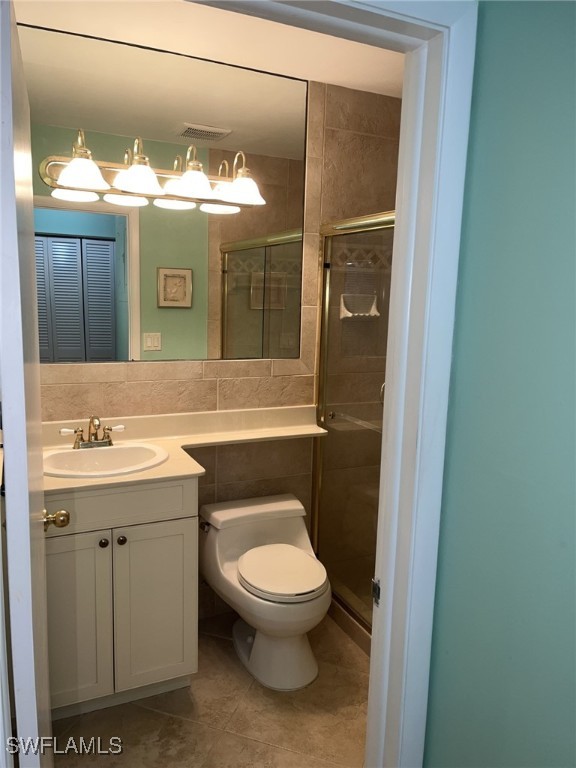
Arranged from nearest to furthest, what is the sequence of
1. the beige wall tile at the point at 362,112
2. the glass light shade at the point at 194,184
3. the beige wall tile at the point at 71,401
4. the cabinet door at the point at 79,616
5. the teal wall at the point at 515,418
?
the teal wall at the point at 515,418 < the cabinet door at the point at 79,616 < the beige wall tile at the point at 71,401 < the glass light shade at the point at 194,184 < the beige wall tile at the point at 362,112

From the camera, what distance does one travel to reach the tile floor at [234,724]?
1.93m

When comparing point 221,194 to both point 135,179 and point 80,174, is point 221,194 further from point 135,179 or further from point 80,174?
point 80,174

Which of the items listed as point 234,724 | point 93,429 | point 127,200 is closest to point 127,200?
point 127,200

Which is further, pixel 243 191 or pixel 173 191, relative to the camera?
pixel 243 191

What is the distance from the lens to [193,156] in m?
2.40

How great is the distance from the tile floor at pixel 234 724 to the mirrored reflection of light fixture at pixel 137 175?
6.42ft

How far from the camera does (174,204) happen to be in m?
2.40

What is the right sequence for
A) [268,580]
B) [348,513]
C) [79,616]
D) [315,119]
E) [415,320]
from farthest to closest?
[348,513] < [315,119] < [268,580] < [79,616] < [415,320]

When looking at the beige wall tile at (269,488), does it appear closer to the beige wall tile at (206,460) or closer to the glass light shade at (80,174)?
the beige wall tile at (206,460)

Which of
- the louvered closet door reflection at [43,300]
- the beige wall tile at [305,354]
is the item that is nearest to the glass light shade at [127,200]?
the louvered closet door reflection at [43,300]

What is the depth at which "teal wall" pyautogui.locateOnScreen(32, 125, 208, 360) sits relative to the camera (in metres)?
2.34

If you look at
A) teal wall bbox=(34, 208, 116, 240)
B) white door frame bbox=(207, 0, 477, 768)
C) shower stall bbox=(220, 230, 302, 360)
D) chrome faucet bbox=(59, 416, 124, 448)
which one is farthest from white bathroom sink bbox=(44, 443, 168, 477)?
white door frame bbox=(207, 0, 477, 768)

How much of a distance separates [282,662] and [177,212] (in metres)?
1.86

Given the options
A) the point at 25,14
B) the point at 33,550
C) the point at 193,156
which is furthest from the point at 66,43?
the point at 33,550
